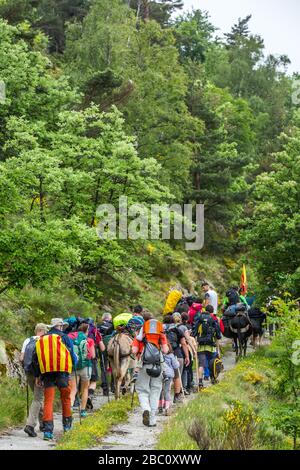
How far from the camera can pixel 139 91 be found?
35094mm

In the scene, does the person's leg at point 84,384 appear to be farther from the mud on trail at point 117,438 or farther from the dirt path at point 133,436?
the dirt path at point 133,436

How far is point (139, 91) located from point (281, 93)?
3973cm

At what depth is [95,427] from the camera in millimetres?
12172

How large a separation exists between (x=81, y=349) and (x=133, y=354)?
6.74ft

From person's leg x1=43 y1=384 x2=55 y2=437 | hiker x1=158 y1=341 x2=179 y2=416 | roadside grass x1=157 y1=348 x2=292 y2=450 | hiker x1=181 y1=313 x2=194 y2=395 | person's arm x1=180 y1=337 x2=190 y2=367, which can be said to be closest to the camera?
roadside grass x1=157 y1=348 x2=292 y2=450

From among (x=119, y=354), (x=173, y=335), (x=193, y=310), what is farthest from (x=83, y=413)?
(x=193, y=310)

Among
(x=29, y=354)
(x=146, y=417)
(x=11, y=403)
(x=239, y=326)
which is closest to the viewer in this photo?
(x=29, y=354)

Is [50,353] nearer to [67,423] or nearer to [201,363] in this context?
[67,423]

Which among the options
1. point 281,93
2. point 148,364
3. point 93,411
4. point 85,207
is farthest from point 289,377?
point 281,93

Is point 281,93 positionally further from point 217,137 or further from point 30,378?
point 30,378

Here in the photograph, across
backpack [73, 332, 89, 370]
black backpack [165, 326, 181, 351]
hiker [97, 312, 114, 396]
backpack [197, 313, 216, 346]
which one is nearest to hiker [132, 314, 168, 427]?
backpack [73, 332, 89, 370]

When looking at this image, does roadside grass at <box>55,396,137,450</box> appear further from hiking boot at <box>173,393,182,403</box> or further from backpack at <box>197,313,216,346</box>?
backpack at <box>197,313,216,346</box>

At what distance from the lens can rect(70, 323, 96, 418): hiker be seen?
13.9 m

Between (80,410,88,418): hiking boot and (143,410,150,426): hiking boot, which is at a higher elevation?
(143,410,150,426): hiking boot
